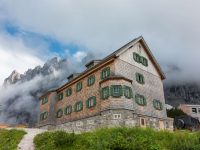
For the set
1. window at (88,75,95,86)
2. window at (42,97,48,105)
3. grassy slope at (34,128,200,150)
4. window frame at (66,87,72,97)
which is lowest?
grassy slope at (34,128,200,150)

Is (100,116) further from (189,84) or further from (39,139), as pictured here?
(189,84)

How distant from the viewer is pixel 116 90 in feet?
79.0

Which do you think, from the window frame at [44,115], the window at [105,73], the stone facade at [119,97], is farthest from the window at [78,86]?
the window frame at [44,115]

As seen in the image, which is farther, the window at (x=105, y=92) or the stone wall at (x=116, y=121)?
the window at (x=105, y=92)

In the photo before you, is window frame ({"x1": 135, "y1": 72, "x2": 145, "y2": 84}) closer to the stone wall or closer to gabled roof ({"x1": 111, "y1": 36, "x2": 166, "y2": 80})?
gabled roof ({"x1": 111, "y1": 36, "x2": 166, "y2": 80})

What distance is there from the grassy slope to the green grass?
1880 millimetres

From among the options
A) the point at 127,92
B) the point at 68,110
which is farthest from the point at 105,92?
the point at 68,110

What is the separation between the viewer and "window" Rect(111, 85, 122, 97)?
23844 mm

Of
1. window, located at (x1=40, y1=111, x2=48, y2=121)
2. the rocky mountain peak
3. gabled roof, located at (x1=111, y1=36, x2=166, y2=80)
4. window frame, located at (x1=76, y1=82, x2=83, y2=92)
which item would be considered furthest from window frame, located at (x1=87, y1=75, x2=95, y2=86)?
the rocky mountain peak

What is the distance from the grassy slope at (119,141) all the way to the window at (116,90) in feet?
22.2

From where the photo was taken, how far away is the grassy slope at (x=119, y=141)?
1455 cm

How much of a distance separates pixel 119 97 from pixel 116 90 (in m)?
0.81

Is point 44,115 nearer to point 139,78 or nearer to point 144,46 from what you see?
point 139,78

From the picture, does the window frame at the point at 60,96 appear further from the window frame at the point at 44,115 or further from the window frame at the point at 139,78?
the window frame at the point at 139,78
